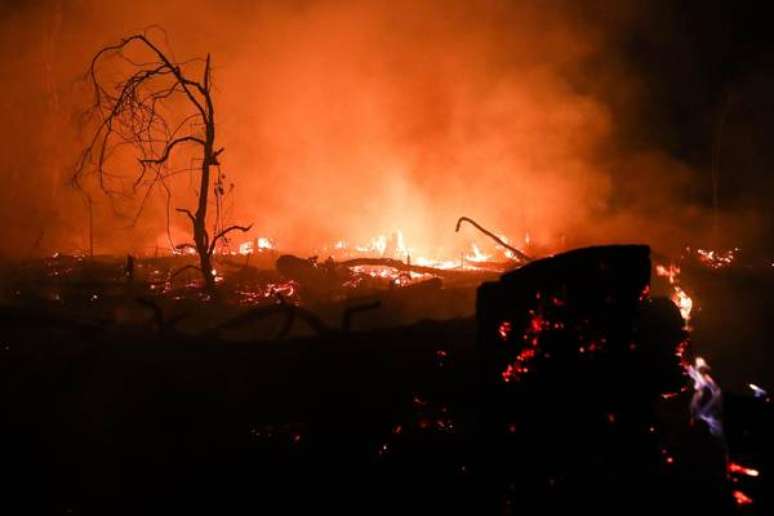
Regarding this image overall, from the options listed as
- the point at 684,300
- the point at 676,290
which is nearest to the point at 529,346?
the point at 684,300

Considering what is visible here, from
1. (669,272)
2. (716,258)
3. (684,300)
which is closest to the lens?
(684,300)

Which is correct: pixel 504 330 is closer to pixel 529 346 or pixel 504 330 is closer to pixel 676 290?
pixel 529 346

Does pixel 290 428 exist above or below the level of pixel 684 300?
below

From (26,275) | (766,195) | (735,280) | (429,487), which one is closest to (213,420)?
(429,487)

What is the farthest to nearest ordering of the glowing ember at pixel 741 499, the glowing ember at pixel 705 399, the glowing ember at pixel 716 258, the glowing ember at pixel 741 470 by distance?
the glowing ember at pixel 716 258 → the glowing ember at pixel 705 399 → the glowing ember at pixel 741 470 → the glowing ember at pixel 741 499

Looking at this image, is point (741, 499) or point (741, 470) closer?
point (741, 499)

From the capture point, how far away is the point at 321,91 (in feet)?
73.9

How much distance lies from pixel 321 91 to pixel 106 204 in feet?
32.2

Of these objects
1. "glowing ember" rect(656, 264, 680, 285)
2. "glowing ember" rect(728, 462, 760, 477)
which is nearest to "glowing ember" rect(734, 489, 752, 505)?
"glowing ember" rect(728, 462, 760, 477)

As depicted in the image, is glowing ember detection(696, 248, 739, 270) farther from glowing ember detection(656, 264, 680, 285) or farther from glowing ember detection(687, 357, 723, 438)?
glowing ember detection(687, 357, 723, 438)

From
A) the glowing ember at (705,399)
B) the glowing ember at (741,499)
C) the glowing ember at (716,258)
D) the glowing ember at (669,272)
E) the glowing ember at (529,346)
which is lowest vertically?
the glowing ember at (741,499)

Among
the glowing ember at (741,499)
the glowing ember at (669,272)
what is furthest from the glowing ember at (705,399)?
the glowing ember at (669,272)

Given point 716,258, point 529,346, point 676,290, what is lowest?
point 529,346

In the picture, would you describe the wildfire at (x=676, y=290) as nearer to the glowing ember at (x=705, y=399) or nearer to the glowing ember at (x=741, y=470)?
the glowing ember at (x=705, y=399)
